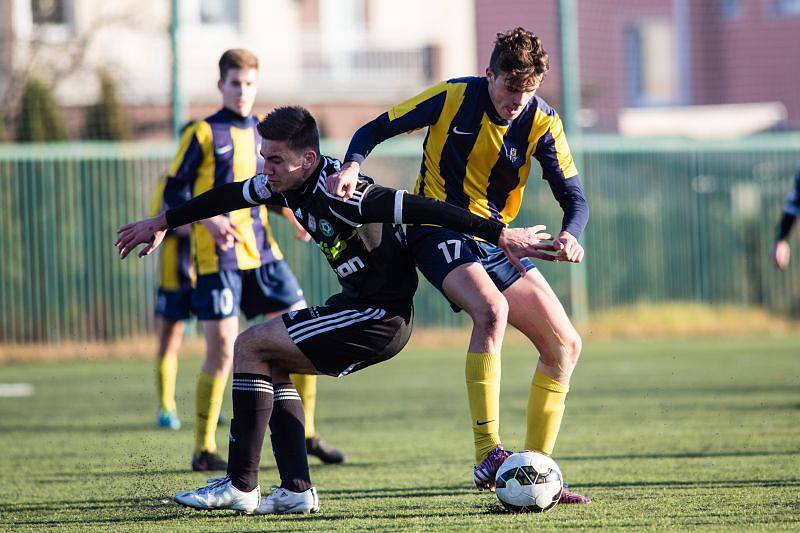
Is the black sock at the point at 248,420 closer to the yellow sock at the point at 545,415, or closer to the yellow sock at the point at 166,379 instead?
the yellow sock at the point at 545,415

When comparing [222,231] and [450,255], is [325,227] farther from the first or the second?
[222,231]

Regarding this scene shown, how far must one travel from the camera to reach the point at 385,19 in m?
26.2

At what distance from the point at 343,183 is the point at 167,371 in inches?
169

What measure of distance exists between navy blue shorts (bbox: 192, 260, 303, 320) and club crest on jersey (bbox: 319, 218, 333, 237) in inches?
73.2

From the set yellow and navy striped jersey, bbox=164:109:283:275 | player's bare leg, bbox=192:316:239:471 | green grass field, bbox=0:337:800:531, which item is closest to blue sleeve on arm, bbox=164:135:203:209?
yellow and navy striped jersey, bbox=164:109:283:275

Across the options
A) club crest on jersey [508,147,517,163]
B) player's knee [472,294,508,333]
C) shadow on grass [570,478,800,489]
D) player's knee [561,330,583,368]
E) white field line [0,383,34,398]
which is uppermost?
club crest on jersey [508,147,517,163]

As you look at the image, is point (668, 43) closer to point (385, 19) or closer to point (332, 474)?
point (385, 19)

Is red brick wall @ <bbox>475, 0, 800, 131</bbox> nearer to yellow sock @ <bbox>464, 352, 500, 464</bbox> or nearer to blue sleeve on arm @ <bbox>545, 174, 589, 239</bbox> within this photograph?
blue sleeve on arm @ <bbox>545, 174, 589, 239</bbox>

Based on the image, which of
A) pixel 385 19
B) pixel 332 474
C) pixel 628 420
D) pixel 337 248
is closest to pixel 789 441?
pixel 628 420

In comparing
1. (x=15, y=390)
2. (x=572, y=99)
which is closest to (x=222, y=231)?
Answer: (x=15, y=390)

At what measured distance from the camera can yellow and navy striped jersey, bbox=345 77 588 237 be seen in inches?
215

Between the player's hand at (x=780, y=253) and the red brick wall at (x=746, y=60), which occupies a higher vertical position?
the red brick wall at (x=746, y=60)

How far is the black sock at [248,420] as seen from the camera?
4.91 meters

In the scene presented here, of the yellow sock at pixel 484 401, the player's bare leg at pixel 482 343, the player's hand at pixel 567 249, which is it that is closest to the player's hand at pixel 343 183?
the player's bare leg at pixel 482 343
